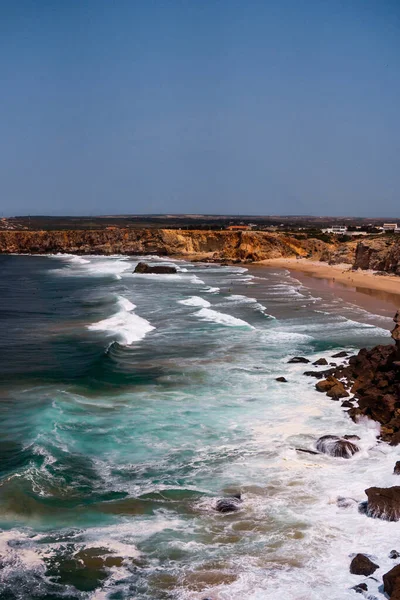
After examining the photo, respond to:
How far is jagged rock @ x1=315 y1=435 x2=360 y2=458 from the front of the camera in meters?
15.4

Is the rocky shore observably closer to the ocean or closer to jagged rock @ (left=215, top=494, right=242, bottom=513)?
the ocean

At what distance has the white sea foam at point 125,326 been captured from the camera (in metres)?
31.3

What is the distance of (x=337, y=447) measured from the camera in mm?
15555

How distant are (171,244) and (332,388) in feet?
296

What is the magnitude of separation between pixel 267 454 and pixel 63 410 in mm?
6809

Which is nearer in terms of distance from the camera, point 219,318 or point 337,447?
point 337,447

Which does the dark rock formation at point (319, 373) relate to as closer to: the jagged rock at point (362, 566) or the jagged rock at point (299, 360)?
the jagged rock at point (299, 360)

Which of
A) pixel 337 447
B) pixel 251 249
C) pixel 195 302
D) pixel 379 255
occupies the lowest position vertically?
pixel 195 302

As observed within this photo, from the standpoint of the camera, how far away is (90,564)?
35.1ft

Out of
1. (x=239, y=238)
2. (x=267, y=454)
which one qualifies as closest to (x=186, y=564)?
(x=267, y=454)

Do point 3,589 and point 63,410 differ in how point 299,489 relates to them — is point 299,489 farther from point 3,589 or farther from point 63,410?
point 63,410

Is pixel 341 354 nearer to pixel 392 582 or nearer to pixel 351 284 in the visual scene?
pixel 392 582

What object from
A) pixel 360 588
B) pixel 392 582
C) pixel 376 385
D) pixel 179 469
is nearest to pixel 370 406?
pixel 376 385

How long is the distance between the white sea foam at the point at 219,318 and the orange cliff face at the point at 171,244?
150ft
